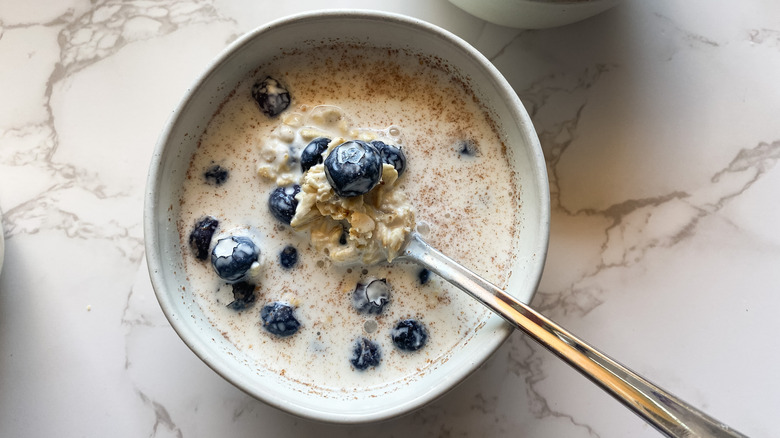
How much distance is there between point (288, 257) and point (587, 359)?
0.42 meters

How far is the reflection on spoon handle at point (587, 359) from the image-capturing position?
0.70 meters

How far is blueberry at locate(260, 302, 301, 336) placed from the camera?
0.89 m

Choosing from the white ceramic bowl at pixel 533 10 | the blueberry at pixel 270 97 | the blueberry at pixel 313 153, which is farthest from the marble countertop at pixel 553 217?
the blueberry at pixel 313 153

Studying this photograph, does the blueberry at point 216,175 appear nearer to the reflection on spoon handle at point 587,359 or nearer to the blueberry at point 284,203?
the blueberry at point 284,203

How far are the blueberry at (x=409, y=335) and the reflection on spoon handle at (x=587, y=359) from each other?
0.29 ft

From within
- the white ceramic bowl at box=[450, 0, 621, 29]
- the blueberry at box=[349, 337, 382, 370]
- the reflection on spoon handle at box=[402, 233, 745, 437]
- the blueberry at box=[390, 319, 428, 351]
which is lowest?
the blueberry at box=[349, 337, 382, 370]

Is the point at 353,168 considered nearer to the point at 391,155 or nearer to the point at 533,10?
the point at 391,155

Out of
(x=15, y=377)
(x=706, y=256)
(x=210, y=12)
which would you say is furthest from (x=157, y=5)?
(x=706, y=256)

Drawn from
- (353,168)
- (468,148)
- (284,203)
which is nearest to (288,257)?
(284,203)

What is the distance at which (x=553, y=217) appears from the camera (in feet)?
3.35

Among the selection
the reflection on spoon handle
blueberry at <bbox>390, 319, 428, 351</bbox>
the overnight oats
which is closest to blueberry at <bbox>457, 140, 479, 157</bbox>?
the overnight oats

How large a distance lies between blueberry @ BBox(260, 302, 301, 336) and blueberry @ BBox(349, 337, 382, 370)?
0.09 m

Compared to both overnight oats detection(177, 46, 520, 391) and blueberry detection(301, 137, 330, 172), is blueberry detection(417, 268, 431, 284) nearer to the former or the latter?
overnight oats detection(177, 46, 520, 391)

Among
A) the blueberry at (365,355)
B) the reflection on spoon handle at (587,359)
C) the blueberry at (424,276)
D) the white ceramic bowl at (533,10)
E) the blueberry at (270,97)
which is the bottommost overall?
the blueberry at (365,355)
